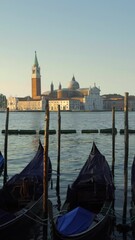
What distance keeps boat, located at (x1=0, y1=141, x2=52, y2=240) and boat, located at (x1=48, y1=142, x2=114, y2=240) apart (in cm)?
74

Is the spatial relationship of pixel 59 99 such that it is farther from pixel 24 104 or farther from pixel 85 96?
pixel 24 104

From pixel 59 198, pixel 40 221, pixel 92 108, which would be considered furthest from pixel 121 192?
pixel 92 108

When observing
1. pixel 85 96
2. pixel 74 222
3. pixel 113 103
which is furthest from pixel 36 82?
pixel 74 222

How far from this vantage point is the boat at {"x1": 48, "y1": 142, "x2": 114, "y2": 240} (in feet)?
30.2

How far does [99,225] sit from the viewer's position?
9.53 metres

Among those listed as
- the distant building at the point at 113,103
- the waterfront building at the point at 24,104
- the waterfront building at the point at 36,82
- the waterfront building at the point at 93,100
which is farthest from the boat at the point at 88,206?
the distant building at the point at 113,103

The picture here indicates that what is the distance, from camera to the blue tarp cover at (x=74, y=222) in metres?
9.13

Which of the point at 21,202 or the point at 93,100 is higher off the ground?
the point at 93,100

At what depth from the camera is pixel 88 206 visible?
11.7 metres

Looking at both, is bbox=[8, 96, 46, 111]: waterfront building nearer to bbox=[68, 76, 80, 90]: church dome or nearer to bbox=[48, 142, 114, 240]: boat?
bbox=[68, 76, 80, 90]: church dome

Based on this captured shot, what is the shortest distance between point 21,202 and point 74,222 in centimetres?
292

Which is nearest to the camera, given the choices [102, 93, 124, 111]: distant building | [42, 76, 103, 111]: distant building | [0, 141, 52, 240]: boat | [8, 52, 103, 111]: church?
[0, 141, 52, 240]: boat

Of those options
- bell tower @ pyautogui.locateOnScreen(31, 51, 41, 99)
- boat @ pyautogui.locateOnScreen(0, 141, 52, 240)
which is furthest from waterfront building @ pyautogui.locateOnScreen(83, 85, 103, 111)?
boat @ pyautogui.locateOnScreen(0, 141, 52, 240)

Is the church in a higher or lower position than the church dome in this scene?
lower
